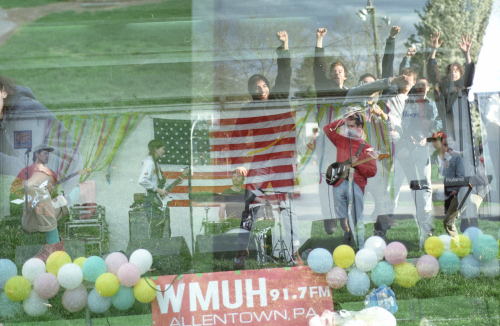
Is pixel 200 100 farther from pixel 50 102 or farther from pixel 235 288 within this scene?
pixel 235 288

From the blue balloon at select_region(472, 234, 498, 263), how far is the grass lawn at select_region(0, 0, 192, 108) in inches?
83.7

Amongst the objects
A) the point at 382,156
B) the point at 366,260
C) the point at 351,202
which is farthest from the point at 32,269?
the point at 382,156

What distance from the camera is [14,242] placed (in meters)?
4.55

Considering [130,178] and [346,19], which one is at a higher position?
[346,19]

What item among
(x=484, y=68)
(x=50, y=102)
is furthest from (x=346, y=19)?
(x=50, y=102)

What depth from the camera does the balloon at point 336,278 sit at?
4.26 meters

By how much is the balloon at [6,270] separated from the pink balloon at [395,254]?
2252 mm

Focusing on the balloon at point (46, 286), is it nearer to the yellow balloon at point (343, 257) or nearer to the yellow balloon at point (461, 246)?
the yellow balloon at point (343, 257)

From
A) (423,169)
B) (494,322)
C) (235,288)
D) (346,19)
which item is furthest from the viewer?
(423,169)

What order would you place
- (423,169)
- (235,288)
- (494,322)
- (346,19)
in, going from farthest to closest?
(423,169) < (346,19) < (494,322) < (235,288)

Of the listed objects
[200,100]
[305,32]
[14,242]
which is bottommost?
[14,242]

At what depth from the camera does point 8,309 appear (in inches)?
165

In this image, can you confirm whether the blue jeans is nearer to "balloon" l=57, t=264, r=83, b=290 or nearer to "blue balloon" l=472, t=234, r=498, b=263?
"blue balloon" l=472, t=234, r=498, b=263

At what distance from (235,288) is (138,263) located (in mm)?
597
